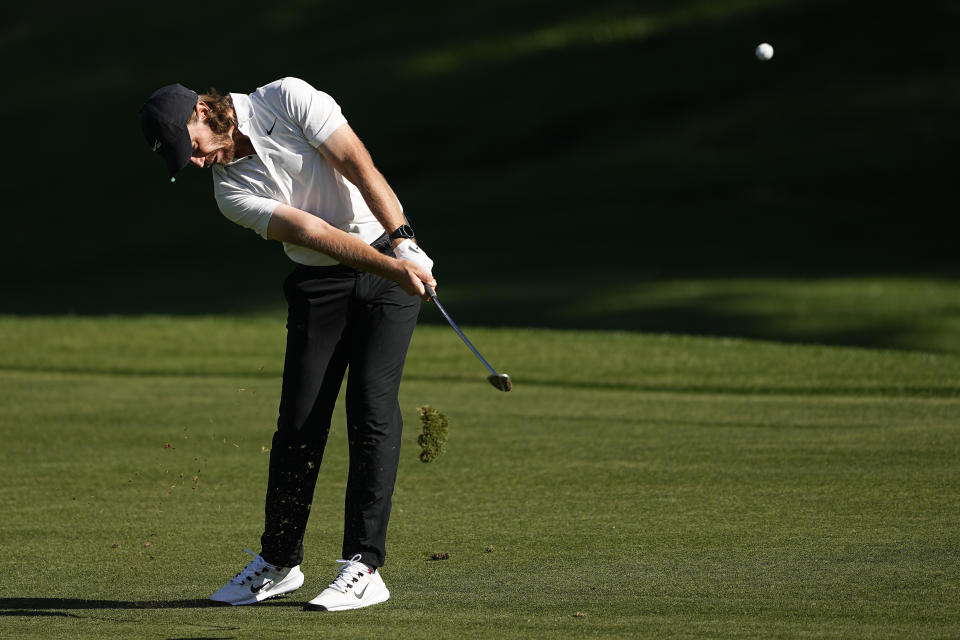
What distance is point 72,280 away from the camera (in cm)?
2652

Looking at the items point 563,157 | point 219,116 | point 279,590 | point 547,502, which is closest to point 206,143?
point 219,116

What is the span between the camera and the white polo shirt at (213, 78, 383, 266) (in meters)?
4.36

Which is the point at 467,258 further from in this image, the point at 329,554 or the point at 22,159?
the point at 329,554

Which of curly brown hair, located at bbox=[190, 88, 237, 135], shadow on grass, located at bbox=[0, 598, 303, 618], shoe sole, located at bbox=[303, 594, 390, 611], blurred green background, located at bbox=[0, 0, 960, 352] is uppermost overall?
blurred green background, located at bbox=[0, 0, 960, 352]

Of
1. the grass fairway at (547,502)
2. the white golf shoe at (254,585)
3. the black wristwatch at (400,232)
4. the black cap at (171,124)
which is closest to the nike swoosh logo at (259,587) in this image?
the white golf shoe at (254,585)

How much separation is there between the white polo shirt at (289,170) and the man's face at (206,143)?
42 mm

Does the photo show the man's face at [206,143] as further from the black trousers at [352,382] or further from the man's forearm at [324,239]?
the black trousers at [352,382]

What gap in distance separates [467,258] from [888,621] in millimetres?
20593

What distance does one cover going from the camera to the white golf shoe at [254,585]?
180 inches

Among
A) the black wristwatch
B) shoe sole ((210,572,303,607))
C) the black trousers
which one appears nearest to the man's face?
the black trousers

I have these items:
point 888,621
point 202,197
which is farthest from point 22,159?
point 888,621

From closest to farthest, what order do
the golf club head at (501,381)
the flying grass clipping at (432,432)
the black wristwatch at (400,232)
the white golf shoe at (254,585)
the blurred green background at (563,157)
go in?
the black wristwatch at (400,232) → the white golf shoe at (254,585) → the golf club head at (501,381) → the flying grass clipping at (432,432) → the blurred green background at (563,157)

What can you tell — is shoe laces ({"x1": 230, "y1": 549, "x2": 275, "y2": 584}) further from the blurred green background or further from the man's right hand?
the blurred green background

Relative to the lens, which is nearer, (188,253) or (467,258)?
(467,258)
